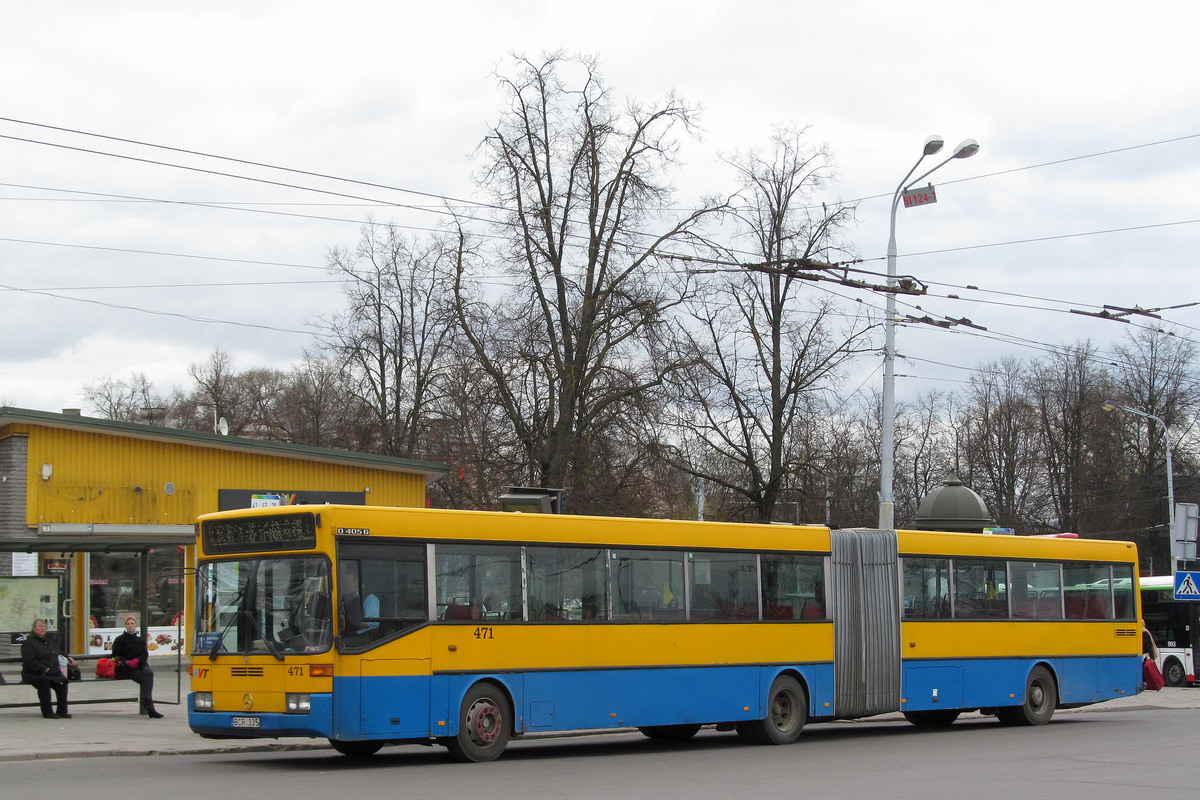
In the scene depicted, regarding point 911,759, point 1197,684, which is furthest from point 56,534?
point 1197,684

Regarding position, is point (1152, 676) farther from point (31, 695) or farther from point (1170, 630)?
point (31, 695)

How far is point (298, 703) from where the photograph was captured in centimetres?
1284

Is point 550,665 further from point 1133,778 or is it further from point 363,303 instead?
point 363,303

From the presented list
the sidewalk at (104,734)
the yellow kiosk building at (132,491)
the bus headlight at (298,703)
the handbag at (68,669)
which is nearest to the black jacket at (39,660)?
the handbag at (68,669)

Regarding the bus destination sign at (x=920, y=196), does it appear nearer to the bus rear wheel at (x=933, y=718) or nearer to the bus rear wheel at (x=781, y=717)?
the bus rear wheel at (x=933, y=718)

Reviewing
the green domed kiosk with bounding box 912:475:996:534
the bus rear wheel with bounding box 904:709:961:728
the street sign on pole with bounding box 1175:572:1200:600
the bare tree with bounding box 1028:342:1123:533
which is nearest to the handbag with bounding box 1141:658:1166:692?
the street sign on pole with bounding box 1175:572:1200:600

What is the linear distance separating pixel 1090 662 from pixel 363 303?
2648 cm

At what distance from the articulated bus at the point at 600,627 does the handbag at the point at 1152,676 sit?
13.8 feet

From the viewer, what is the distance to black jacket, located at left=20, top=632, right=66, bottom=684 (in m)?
17.6

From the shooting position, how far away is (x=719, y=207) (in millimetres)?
31500

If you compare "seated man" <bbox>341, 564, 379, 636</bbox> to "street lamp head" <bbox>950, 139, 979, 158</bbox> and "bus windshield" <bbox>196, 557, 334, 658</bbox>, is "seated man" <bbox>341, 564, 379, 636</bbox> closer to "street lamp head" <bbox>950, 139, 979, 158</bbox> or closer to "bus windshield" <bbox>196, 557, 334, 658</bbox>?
"bus windshield" <bbox>196, 557, 334, 658</bbox>

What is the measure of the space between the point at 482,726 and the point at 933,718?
10203 mm

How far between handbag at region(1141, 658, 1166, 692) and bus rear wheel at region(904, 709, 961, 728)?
527cm

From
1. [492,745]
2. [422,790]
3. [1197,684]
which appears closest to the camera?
[422,790]
